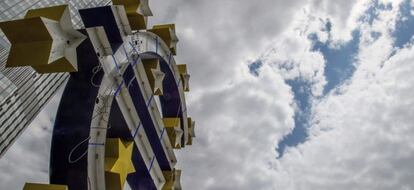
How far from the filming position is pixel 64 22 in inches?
204

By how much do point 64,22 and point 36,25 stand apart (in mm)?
463

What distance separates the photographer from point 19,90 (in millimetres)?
77500

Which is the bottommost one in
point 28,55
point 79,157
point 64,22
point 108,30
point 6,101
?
point 79,157

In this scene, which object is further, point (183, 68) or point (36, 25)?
point (183, 68)

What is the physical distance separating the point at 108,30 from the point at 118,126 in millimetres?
1945

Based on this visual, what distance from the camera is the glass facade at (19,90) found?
70938 mm

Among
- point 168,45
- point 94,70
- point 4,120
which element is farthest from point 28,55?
point 4,120

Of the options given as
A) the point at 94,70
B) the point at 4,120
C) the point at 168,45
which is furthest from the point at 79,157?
the point at 4,120

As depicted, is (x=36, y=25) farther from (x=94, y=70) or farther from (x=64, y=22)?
(x=94, y=70)

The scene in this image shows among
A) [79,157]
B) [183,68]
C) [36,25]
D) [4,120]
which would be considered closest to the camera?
[36,25]

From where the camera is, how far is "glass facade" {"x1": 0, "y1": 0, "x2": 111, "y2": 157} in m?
70.9

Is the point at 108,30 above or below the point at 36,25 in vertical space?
above

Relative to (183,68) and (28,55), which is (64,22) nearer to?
(28,55)

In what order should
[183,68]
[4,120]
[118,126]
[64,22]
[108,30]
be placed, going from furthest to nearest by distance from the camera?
[4,120] → [183,68] → [118,126] → [108,30] → [64,22]
